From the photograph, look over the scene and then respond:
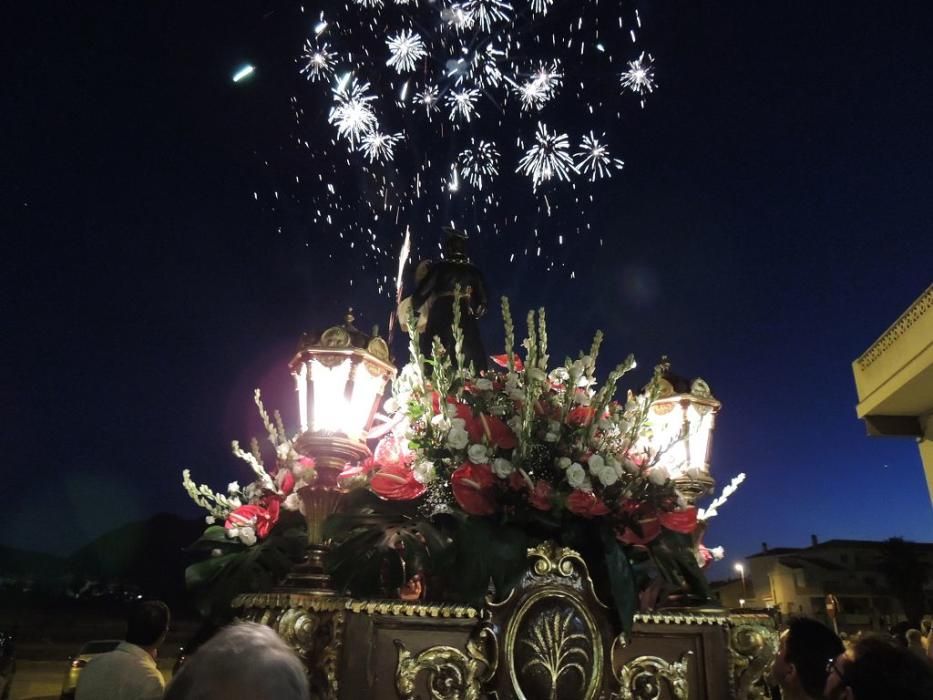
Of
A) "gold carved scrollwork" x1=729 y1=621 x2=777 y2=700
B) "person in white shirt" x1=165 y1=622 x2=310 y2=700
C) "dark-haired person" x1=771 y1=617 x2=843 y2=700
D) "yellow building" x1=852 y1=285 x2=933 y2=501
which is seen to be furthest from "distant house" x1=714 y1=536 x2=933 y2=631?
"person in white shirt" x1=165 y1=622 x2=310 y2=700

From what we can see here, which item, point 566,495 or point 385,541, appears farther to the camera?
point 566,495

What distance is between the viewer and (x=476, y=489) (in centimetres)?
238

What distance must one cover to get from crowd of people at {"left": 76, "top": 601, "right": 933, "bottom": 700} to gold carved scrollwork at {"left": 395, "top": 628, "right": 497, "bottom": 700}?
0.74 meters

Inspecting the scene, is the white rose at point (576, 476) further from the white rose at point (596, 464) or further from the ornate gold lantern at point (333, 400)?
the ornate gold lantern at point (333, 400)

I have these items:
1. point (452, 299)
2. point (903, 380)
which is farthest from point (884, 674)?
point (903, 380)

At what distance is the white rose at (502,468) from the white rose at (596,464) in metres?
0.30

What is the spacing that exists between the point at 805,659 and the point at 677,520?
1.56 metres

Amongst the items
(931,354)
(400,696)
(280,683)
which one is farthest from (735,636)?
(931,354)

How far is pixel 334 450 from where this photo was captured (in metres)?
2.58

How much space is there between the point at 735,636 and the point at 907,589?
60319 mm

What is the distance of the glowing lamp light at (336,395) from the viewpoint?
2568mm

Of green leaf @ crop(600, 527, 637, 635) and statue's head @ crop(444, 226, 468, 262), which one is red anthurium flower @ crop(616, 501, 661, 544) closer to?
green leaf @ crop(600, 527, 637, 635)

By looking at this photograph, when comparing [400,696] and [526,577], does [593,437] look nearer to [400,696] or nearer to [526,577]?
[526,577]

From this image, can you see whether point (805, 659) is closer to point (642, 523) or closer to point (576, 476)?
point (642, 523)
